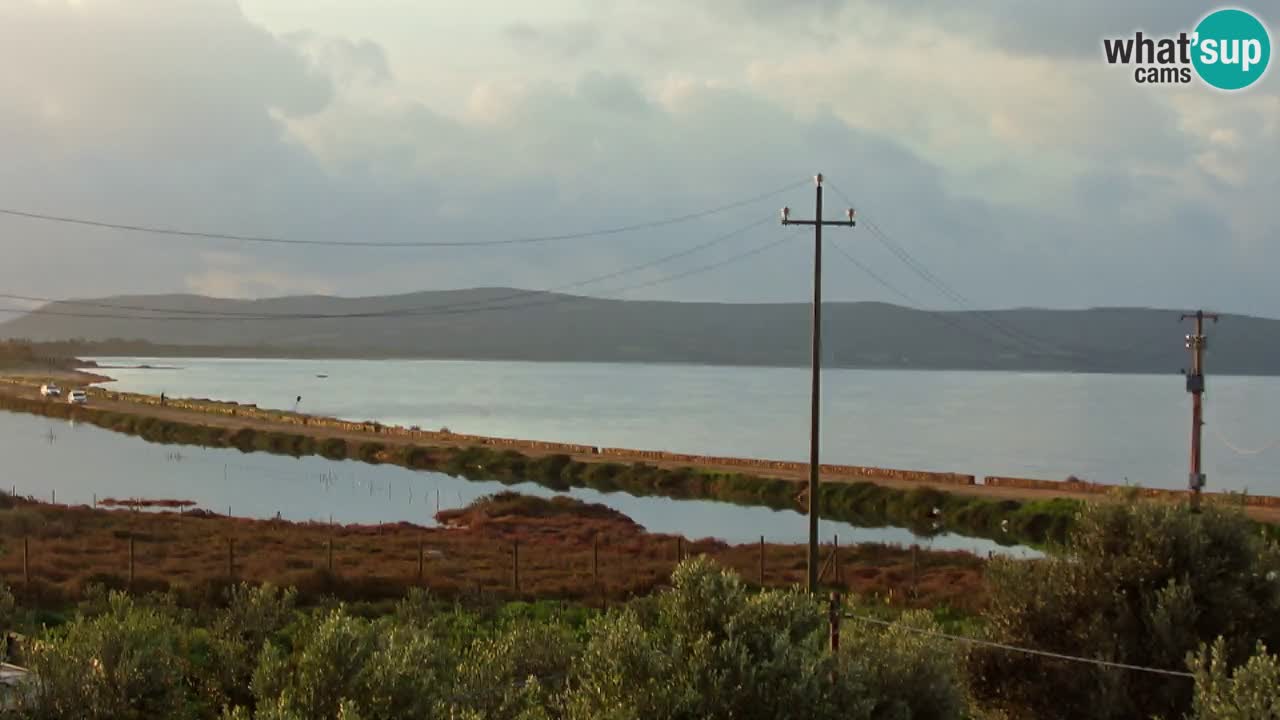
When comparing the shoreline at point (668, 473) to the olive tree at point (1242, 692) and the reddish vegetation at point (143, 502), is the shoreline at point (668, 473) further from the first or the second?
the olive tree at point (1242, 692)

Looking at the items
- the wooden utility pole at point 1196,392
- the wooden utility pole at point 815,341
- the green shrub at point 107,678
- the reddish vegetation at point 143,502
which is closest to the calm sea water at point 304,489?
the reddish vegetation at point 143,502

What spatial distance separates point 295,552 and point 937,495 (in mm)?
41431

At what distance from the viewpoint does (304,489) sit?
84.4 metres

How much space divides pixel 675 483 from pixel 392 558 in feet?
135

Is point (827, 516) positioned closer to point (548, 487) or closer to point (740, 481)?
point (740, 481)

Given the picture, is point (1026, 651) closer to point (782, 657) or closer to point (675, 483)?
point (782, 657)

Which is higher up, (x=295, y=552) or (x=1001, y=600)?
(x=1001, y=600)

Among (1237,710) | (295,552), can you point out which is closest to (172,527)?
(295,552)

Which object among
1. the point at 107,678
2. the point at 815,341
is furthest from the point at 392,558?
the point at 107,678

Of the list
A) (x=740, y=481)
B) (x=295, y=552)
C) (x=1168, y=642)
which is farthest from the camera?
(x=740, y=481)

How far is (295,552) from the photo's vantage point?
45969 mm

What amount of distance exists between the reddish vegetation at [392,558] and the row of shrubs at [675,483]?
966 centimetres

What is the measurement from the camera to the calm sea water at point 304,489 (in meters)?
67.4

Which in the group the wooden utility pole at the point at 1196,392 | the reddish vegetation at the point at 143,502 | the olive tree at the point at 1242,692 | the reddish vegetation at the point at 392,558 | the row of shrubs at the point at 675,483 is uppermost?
the wooden utility pole at the point at 1196,392
